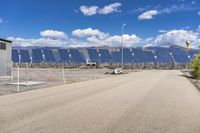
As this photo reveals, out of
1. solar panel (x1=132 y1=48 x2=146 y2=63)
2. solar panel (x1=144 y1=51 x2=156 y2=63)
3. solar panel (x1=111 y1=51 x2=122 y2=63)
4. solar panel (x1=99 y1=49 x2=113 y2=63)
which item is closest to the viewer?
solar panel (x1=132 y1=48 x2=146 y2=63)

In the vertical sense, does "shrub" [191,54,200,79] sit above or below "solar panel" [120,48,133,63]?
below

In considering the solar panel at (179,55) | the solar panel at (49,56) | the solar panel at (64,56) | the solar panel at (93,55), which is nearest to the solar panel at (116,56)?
the solar panel at (93,55)

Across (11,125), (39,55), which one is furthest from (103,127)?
(39,55)

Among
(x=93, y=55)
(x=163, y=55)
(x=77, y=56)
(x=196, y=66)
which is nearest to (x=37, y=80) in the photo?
(x=196, y=66)

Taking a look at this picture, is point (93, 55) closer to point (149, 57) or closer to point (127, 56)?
point (127, 56)

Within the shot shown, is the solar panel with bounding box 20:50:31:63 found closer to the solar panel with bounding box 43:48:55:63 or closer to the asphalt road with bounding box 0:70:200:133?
the solar panel with bounding box 43:48:55:63

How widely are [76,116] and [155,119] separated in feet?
7.84

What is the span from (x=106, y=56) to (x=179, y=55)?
26.6 m

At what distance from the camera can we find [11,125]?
883cm

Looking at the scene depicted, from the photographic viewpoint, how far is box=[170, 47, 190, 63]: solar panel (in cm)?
11505

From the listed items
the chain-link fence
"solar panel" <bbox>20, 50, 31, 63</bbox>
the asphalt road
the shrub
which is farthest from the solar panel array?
the asphalt road

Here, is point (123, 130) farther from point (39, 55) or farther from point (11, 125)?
point (39, 55)

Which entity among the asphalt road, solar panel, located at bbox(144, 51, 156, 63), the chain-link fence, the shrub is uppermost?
solar panel, located at bbox(144, 51, 156, 63)

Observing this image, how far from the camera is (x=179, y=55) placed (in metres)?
122
